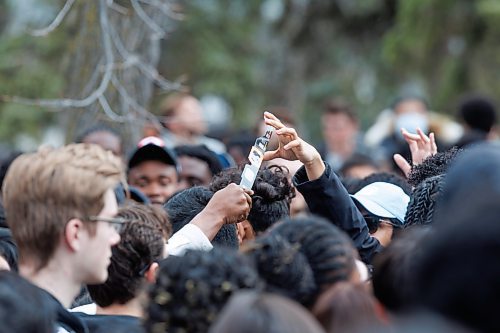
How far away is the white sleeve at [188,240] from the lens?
4.92 metres

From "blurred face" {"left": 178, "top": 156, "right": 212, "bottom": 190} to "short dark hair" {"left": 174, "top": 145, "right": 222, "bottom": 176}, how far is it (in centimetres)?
3

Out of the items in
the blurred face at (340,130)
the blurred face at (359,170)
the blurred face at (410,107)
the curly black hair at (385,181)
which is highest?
the curly black hair at (385,181)

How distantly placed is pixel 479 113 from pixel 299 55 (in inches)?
487

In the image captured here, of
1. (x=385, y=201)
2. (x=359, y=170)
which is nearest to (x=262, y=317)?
(x=385, y=201)

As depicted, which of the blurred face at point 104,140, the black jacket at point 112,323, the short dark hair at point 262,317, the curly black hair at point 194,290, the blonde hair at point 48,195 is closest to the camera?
the short dark hair at point 262,317

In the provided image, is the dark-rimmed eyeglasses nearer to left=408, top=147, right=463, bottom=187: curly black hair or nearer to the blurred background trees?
left=408, top=147, right=463, bottom=187: curly black hair

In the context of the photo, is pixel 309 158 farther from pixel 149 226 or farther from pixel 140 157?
pixel 140 157

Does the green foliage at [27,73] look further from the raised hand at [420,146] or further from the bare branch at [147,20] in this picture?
the raised hand at [420,146]

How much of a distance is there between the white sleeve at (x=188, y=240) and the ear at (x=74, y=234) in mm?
1057

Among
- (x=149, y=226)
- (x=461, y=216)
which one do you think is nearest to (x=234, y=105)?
(x=149, y=226)

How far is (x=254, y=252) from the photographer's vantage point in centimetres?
362

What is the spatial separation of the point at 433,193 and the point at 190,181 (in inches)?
143

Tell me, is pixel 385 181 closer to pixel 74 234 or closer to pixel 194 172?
pixel 194 172

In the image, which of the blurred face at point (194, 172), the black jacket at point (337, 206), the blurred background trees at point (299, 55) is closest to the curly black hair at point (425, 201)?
the black jacket at point (337, 206)
